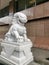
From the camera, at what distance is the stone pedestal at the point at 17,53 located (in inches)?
91.1

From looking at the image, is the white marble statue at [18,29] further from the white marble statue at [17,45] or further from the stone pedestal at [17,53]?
the stone pedestal at [17,53]

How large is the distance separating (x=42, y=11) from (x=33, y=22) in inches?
27.5

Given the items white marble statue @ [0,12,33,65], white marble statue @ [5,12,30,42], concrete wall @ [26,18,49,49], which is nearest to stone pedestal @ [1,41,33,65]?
white marble statue @ [0,12,33,65]

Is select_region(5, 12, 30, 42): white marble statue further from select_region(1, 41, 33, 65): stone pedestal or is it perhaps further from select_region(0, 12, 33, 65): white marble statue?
select_region(1, 41, 33, 65): stone pedestal

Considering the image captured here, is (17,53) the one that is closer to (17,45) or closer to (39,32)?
(17,45)

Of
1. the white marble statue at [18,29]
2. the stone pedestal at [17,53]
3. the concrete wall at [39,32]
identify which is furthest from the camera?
the concrete wall at [39,32]

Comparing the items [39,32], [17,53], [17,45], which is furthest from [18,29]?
[39,32]

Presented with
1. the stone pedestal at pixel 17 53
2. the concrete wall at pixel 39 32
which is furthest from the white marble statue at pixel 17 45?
the concrete wall at pixel 39 32

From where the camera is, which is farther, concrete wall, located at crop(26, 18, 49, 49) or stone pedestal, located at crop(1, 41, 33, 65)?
concrete wall, located at crop(26, 18, 49, 49)

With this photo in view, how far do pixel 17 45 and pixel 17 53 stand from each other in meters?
0.18

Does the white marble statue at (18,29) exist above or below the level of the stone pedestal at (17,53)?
above

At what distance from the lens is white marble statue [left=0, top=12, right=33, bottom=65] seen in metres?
2.34

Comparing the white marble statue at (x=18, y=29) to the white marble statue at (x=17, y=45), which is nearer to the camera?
the white marble statue at (x=17, y=45)

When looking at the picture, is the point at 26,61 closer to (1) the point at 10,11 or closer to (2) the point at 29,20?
(2) the point at 29,20
